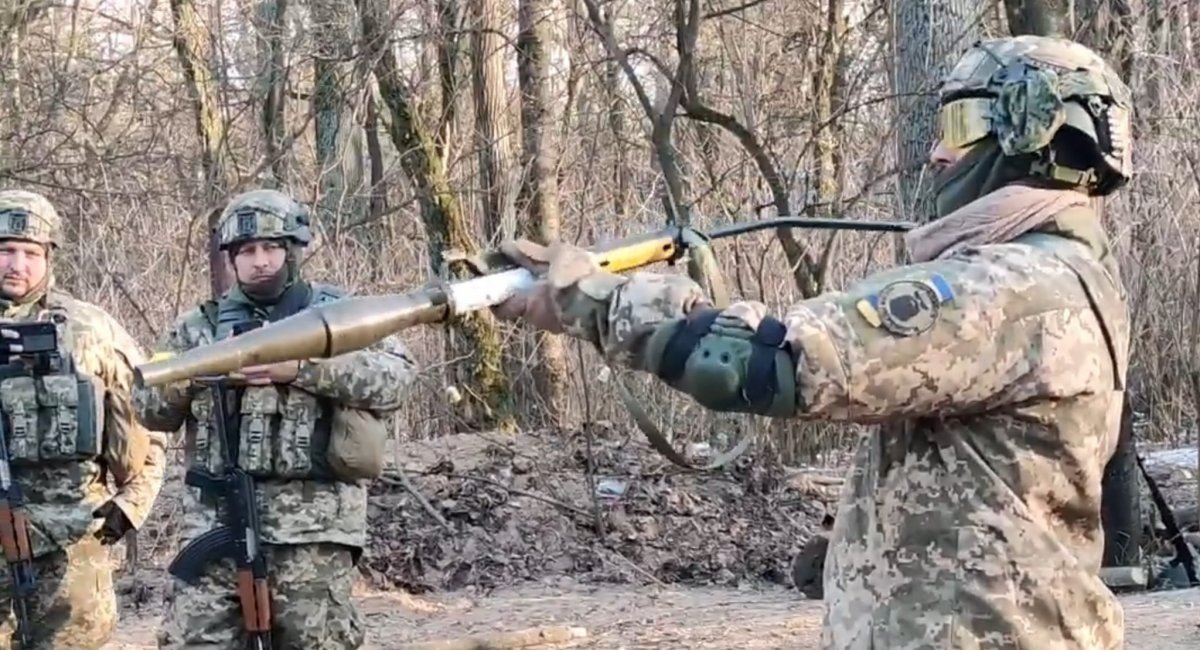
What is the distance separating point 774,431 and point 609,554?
6.87 ft

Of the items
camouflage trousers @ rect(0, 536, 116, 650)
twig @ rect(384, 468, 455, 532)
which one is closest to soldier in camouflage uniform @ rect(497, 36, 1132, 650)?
camouflage trousers @ rect(0, 536, 116, 650)

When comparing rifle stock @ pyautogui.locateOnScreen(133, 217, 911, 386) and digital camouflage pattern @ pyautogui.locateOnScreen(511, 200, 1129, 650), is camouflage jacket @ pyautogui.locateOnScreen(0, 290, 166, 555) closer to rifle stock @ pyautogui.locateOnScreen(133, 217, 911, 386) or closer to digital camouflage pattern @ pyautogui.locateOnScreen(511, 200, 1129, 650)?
rifle stock @ pyautogui.locateOnScreen(133, 217, 911, 386)

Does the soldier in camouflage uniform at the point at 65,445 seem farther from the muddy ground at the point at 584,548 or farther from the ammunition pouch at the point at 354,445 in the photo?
the muddy ground at the point at 584,548

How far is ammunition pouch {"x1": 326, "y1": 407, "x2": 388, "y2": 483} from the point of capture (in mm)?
4867

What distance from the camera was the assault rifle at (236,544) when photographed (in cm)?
475

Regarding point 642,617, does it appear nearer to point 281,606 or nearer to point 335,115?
point 281,606

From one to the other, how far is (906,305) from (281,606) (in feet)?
10.5

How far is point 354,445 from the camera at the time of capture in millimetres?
4883

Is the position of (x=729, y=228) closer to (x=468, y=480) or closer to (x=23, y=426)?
(x=23, y=426)

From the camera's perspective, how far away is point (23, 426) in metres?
5.10

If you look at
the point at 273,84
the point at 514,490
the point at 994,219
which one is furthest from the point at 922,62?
the point at 273,84

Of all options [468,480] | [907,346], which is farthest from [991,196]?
[468,480]

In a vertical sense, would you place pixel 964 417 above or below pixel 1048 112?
below

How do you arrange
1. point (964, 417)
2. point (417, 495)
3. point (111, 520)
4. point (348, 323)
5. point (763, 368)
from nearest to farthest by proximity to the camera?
point (763, 368) < point (348, 323) < point (964, 417) < point (111, 520) < point (417, 495)
